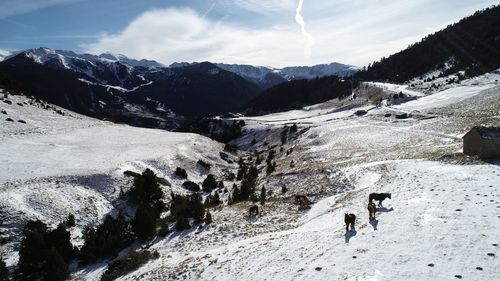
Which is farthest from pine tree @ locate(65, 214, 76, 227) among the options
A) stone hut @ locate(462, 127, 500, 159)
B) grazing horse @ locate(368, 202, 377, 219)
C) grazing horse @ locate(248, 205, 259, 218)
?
stone hut @ locate(462, 127, 500, 159)

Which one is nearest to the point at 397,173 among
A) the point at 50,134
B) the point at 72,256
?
the point at 72,256

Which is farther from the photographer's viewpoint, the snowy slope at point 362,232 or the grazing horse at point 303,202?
the grazing horse at point 303,202

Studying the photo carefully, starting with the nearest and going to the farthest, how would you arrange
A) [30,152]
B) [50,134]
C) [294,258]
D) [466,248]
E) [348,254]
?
[466,248] → [348,254] → [294,258] → [30,152] → [50,134]

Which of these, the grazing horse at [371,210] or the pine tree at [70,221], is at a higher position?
the grazing horse at [371,210]

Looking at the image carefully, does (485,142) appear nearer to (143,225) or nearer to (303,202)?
(303,202)

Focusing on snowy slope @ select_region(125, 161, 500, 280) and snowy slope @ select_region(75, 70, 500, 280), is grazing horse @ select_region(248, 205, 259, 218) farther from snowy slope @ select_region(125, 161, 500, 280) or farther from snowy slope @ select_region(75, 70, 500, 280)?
snowy slope @ select_region(125, 161, 500, 280)

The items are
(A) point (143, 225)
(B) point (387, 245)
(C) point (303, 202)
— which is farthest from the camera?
(C) point (303, 202)

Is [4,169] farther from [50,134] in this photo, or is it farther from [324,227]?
[324,227]

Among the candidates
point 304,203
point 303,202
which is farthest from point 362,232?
point 303,202

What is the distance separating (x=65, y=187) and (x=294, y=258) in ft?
91.4

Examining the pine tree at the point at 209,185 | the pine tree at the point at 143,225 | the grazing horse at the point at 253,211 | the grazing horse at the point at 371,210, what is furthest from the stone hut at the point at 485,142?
the pine tree at the point at 209,185

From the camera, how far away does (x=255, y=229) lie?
23.9 meters

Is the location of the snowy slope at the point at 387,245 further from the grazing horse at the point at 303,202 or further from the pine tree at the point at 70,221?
the pine tree at the point at 70,221

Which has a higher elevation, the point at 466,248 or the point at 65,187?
the point at 65,187
